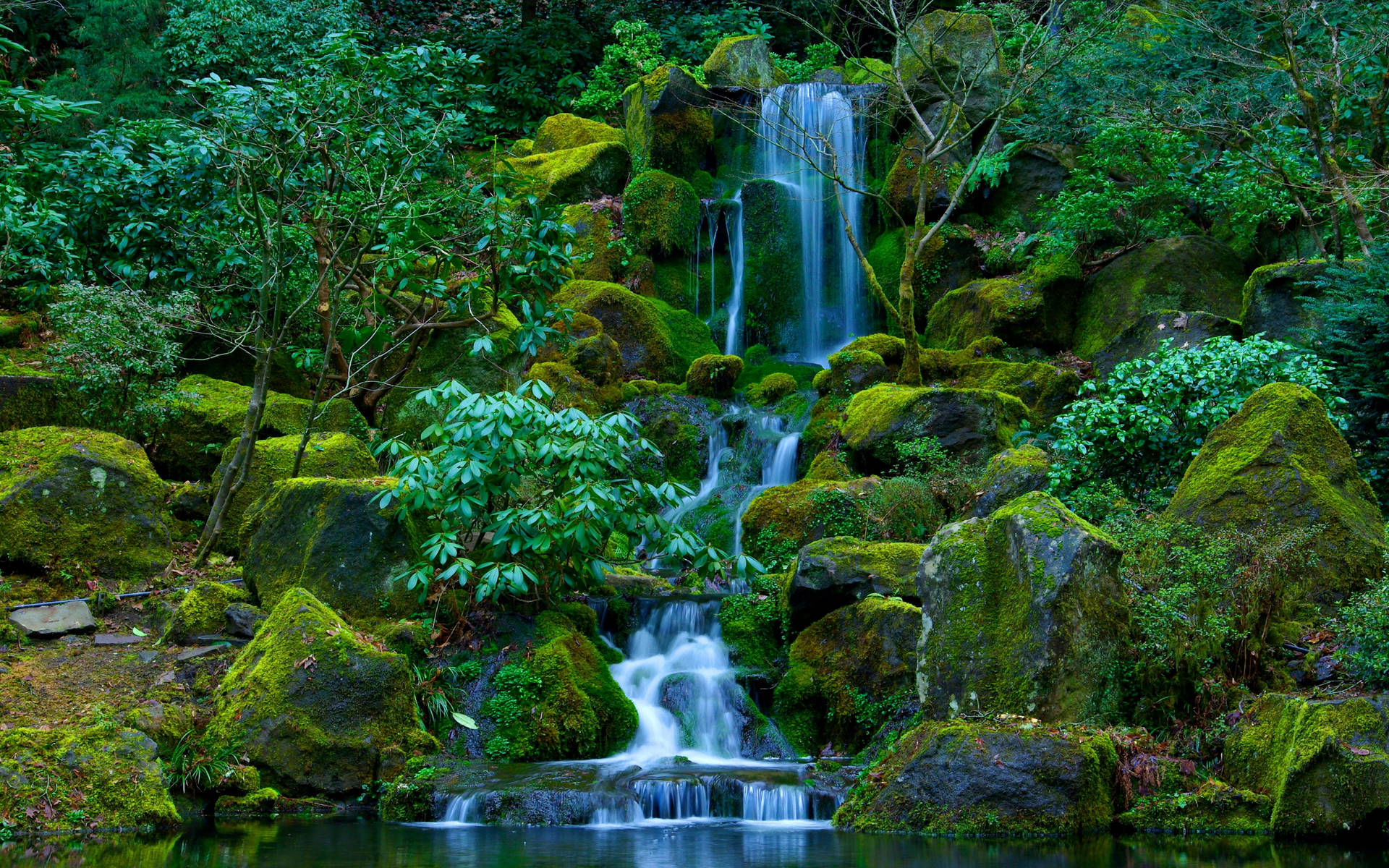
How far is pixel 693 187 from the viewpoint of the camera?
19688 mm

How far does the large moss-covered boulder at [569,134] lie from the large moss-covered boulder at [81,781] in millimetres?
15936

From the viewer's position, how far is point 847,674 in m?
9.02

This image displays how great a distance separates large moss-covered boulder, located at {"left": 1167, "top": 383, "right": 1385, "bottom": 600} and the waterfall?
9.52m

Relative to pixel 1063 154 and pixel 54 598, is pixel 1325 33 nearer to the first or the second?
pixel 1063 154

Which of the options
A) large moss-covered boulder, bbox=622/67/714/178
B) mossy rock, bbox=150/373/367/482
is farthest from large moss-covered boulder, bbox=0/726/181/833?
large moss-covered boulder, bbox=622/67/714/178

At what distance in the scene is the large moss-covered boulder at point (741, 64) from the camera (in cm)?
2066

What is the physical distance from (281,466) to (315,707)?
420 cm

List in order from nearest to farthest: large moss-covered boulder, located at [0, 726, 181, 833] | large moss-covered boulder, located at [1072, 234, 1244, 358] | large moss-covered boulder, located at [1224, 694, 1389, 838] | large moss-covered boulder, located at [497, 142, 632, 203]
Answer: large moss-covered boulder, located at [1224, 694, 1389, 838]
large moss-covered boulder, located at [0, 726, 181, 833]
large moss-covered boulder, located at [1072, 234, 1244, 358]
large moss-covered boulder, located at [497, 142, 632, 203]

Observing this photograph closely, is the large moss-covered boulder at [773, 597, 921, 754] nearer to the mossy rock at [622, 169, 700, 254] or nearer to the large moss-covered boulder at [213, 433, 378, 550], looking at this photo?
the large moss-covered boulder at [213, 433, 378, 550]

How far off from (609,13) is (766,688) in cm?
2158

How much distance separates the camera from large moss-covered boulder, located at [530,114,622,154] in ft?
68.9

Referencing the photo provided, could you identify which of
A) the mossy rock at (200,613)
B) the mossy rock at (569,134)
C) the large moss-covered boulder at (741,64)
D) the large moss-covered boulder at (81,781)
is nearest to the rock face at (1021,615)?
the large moss-covered boulder at (81,781)

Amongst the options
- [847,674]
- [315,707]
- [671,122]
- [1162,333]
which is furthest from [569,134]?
[315,707]

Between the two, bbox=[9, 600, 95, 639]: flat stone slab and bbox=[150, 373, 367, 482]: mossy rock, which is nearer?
bbox=[9, 600, 95, 639]: flat stone slab
